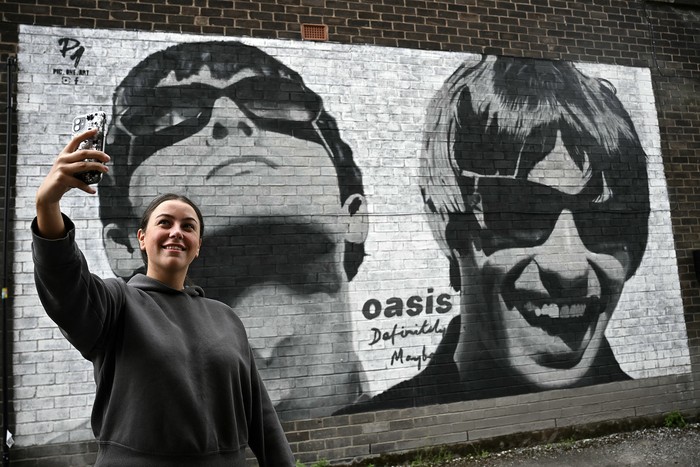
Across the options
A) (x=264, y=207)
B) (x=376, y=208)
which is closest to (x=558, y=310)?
(x=376, y=208)

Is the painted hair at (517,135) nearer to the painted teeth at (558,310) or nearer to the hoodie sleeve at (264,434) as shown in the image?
the painted teeth at (558,310)

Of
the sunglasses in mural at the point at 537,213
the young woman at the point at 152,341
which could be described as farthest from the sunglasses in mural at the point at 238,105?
the young woman at the point at 152,341

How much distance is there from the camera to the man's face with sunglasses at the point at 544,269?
5.36 metres

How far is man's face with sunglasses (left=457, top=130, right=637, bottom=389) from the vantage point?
17.6ft

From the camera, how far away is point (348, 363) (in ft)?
16.1

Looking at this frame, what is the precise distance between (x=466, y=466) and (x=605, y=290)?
247cm

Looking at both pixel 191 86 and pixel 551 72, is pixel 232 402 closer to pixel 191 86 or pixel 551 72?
pixel 191 86

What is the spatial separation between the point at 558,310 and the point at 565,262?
20.9 inches

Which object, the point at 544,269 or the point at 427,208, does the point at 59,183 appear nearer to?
the point at 427,208

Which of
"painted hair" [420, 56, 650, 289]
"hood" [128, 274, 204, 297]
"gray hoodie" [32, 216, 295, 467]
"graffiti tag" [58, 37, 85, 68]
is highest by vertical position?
"graffiti tag" [58, 37, 85, 68]

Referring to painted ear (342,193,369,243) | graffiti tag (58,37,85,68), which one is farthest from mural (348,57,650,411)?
graffiti tag (58,37,85,68)

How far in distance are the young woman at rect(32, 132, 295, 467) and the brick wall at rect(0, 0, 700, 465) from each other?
3.26 metres

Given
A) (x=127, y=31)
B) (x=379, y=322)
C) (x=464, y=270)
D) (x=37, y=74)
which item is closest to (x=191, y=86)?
(x=127, y=31)

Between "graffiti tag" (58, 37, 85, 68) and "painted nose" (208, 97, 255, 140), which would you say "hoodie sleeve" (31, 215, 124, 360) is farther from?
"graffiti tag" (58, 37, 85, 68)
